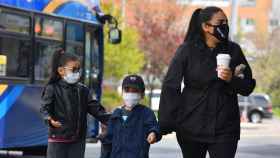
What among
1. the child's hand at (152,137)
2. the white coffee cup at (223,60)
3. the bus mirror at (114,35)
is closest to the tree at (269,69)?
the bus mirror at (114,35)

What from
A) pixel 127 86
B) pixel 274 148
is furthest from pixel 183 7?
pixel 127 86

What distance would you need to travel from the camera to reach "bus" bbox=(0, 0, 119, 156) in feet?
41.7

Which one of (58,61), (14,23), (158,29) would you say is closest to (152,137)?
(58,61)

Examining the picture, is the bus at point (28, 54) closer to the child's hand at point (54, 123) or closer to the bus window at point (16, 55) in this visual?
the bus window at point (16, 55)

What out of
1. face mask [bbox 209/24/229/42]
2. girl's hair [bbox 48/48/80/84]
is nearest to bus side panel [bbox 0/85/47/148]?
girl's hair [bbox 48/48/80/84]

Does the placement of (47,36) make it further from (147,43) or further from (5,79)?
(147,43)

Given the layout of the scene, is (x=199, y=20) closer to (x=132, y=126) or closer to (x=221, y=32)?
(x=221, y=32)

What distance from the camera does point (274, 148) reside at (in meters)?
20.1

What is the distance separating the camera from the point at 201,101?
639 cm

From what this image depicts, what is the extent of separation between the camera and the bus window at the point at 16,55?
12.7 m

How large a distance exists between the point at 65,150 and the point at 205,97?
2.58 m

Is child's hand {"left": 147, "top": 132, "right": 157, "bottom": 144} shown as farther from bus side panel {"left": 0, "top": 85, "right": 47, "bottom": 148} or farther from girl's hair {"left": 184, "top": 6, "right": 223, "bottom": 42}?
bus side panel {"left": 0, "top": 85, "right": 47, "bottom": 148}

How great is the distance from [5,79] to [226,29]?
6838 millimetres

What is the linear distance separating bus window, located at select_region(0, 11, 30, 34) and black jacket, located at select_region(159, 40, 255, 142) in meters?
6.46
